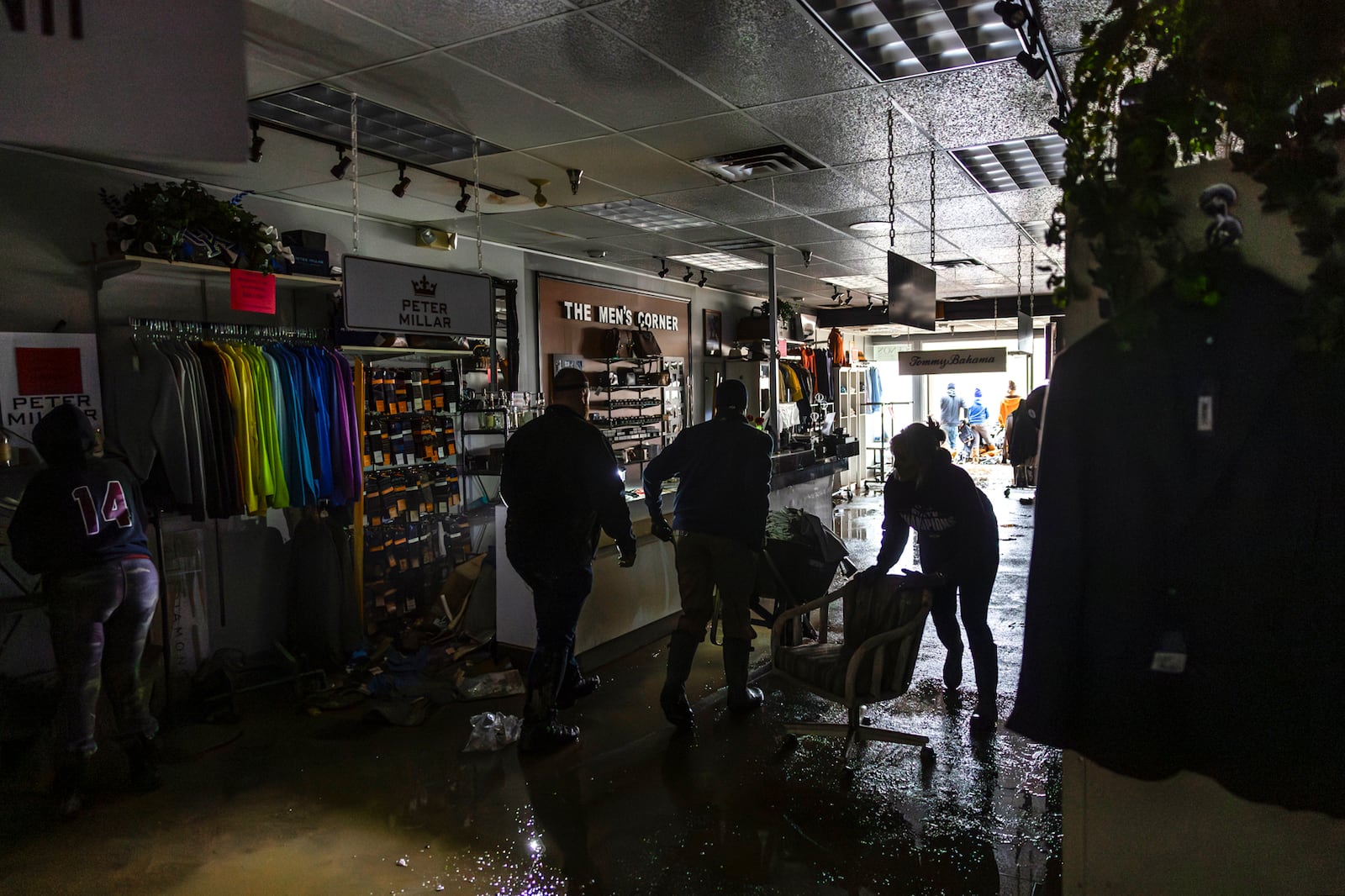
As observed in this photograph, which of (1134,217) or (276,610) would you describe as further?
(276,610)

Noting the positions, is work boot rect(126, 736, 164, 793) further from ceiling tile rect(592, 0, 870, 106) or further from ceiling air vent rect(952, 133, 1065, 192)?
ceiling air vent rect(952, 133, 1065, 192)

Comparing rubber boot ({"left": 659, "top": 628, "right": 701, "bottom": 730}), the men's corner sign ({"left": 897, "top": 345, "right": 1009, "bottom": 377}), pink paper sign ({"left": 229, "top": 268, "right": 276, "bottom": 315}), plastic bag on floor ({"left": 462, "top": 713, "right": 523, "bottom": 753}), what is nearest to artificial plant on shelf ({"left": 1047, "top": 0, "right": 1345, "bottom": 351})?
rubber boot ({"left": 659, "top": 628, "right": 701, "bottom": 730})

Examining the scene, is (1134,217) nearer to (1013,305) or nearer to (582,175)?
(582,175)

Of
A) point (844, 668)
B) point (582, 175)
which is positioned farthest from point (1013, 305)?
point (844, 668)

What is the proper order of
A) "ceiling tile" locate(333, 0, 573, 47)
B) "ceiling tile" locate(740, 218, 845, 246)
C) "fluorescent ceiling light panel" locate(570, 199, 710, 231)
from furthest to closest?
"ceiling tile" locate(740, 218, 845, 246) < "fluorescent ceiling light panel" locate(570, 199, 710, 231) < "ceiling tile" locate(333, 0, 573, 47)

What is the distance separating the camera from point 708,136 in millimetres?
4520

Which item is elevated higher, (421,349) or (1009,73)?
(1009,73)

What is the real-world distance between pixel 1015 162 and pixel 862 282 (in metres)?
5.83

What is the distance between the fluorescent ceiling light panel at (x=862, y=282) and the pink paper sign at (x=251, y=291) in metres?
7.26

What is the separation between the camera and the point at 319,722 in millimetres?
4535

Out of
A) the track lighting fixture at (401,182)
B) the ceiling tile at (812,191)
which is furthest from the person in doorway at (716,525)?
the track lighting fixture at (401,182)

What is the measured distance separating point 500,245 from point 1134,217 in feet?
21.6

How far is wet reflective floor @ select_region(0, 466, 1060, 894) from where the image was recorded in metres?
2.96

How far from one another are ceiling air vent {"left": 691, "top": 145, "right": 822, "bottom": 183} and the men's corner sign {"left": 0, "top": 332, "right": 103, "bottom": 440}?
3.61 m
